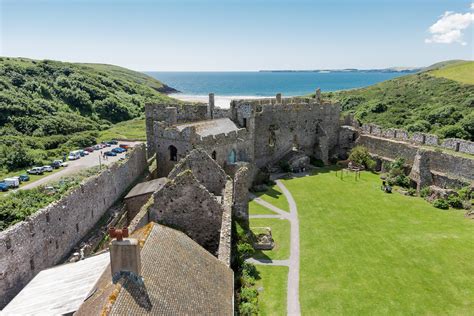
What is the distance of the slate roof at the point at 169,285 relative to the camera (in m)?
9.22

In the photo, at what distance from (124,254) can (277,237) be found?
54.6ft

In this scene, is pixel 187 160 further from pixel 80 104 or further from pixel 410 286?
pixel 80 104

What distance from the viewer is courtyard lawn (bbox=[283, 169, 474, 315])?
720 inches

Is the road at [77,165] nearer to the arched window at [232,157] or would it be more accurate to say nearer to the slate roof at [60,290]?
the arched window at [232,157]

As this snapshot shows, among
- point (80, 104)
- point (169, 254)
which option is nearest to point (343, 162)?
point (169, 254)

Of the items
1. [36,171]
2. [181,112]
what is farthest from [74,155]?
[181,112]

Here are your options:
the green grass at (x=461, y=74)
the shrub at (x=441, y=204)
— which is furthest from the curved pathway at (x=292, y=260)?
the green grass at (x=461, y=74)

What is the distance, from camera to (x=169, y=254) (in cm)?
1233

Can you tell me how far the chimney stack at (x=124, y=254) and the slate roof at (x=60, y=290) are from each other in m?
2.35

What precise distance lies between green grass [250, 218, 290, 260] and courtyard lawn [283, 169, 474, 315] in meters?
1.04

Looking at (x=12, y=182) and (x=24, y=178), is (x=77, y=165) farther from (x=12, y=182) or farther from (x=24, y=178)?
(x=12, y=182)

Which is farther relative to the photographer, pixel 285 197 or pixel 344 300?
pixel 285 197

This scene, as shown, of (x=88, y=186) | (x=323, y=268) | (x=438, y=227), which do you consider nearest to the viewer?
(x=323, y=268)

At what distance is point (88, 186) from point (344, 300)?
15.7m
